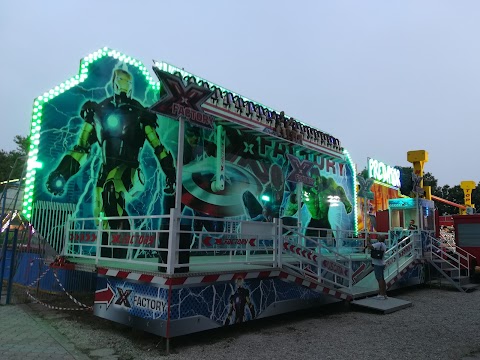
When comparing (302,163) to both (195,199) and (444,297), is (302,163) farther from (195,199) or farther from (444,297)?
(444,297)

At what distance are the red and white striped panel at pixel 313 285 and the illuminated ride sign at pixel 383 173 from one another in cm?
1650

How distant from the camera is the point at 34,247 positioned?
11945 millimetres

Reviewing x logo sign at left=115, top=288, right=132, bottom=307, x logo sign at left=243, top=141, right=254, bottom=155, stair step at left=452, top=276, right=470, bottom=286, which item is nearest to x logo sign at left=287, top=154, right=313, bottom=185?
x logo sign at left=243, top=141, right=254, bottom=155

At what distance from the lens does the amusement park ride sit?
714 centimetres

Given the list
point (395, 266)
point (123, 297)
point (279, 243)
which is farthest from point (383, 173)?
point (123, 297)

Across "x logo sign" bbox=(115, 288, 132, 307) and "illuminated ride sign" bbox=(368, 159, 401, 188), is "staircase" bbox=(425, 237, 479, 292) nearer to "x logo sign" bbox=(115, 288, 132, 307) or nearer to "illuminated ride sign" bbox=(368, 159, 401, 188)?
"illuminated ride sign" bbox=(368, 159, 401, 188)

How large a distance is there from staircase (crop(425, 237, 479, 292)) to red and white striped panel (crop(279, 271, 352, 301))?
654cm

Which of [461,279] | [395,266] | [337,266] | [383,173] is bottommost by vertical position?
[461,279]

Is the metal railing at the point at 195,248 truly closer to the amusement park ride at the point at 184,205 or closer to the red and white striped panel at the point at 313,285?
the amusement park ride at the point at 184,205

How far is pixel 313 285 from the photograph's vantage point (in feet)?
30.3

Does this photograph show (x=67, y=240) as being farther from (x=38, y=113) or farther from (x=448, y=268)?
(x=448, y=268)

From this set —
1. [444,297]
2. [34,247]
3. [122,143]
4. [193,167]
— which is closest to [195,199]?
[193,167]

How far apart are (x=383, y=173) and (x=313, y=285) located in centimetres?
1982

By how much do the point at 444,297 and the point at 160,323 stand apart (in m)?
10.3
